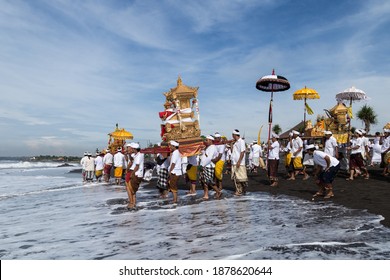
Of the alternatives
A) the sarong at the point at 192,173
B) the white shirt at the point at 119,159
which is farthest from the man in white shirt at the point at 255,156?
the white shirt at the point at 119,159

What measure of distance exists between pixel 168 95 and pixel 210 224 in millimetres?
6050

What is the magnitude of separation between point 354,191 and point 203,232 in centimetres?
574

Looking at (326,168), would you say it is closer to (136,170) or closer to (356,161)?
(356,161)

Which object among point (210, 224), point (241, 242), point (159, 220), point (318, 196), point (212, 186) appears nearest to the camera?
point (241, 242)

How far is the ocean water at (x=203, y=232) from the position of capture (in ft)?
14.3

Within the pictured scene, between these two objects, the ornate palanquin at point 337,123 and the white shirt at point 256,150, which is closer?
the white shirt at point 256,150

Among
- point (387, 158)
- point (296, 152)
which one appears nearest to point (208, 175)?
point (296, 152)

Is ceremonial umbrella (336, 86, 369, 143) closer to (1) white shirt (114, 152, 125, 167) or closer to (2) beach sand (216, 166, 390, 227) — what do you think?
(2) beach sand (216, 166, 390, 227)

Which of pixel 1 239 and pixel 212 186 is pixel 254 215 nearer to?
pixel 212 186

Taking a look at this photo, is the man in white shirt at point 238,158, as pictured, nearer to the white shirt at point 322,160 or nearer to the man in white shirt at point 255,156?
the white shirt at point 322,160

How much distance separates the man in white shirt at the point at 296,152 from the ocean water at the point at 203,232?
12.4 ft

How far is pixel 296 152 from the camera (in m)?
12.1

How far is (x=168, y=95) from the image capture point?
11117mm
